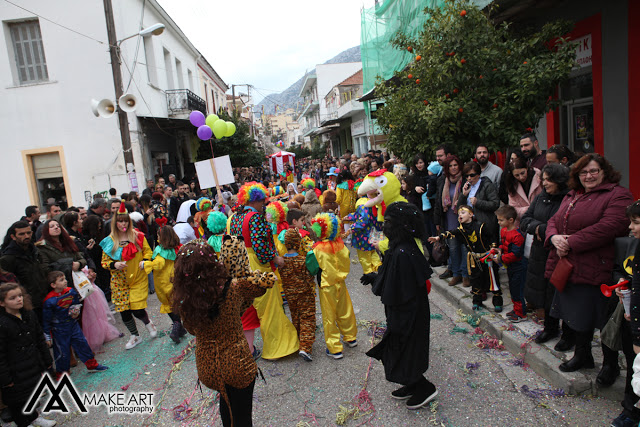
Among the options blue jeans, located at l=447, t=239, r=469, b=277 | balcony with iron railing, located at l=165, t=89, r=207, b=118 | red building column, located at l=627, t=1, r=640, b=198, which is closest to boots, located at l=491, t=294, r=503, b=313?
blue jeans, located at l=447, t=239, r=469, b=277

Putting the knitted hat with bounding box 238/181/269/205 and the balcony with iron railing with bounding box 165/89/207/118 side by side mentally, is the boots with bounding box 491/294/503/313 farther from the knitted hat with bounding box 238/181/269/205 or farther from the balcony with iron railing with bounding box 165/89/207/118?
the balcony with iron railing with bounding box 165/89/207/118

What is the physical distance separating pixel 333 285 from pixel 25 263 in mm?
3476

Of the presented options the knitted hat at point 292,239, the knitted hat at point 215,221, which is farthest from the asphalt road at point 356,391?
the knitted hat at point 215,221

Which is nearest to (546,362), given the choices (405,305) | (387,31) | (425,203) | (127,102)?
(405,305)

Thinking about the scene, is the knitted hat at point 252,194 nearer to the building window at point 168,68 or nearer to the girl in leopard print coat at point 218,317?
the girl in leopard print coat at point 218,317

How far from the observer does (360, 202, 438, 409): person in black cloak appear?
128 inches

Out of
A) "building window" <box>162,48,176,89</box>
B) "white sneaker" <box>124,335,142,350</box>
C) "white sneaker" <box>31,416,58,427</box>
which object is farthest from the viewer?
"building window" <box>162,48,176,89</box>

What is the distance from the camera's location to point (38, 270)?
458 cm

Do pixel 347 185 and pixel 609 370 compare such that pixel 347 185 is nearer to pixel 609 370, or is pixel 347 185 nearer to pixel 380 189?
pixel 380 189

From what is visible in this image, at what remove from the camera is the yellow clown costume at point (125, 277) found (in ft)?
16.9

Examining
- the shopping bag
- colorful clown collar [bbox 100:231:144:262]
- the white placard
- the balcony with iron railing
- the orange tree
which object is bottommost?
the shopping bag

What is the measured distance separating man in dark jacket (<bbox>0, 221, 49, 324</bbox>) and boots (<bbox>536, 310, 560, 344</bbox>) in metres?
5.36

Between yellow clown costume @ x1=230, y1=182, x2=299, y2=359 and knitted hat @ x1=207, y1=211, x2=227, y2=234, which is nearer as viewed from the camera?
yellow clown costume @ x1=230, y1=182, x2=299, y2=359

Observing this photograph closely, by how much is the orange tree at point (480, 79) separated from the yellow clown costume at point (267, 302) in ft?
10.0
